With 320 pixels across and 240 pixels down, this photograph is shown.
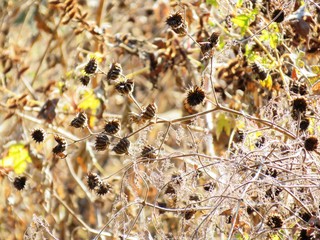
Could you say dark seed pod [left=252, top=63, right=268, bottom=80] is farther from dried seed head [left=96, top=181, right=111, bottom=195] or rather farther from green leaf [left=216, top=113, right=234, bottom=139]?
dried seed head [left=96, top=181, right=111, bottom=195]

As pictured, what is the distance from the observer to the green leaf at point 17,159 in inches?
137

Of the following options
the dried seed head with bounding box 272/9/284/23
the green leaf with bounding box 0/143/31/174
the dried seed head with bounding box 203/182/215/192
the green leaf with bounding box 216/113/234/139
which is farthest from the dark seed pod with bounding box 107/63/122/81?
the green leaf with bounding box 0/143/31/174

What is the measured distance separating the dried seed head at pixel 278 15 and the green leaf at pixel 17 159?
53.2 inches

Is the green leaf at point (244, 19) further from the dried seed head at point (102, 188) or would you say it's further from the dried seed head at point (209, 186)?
the dried seed head at point (102, 188)

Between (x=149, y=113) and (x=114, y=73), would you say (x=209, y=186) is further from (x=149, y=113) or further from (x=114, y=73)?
(x=114, y=73)

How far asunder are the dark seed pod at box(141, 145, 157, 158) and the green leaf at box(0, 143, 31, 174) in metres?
1.21

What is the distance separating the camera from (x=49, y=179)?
3613mm

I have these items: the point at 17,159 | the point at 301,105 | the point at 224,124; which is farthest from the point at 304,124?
the point at 17,159

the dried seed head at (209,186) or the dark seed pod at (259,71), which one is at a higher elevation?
the dark seed pod at (259,71)

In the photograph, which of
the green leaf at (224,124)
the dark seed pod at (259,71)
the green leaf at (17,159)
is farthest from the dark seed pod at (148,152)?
the green leaf at (17,159)

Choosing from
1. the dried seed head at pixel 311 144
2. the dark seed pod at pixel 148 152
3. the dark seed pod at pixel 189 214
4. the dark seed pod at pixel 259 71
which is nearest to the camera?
the dried seed head at pixel 311 144

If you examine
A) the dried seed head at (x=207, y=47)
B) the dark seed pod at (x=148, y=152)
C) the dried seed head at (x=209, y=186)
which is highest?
the dried seed head at (x=207, y=47)

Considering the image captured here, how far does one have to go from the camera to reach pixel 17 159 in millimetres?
3549

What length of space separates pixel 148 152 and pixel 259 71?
58 centimetres
